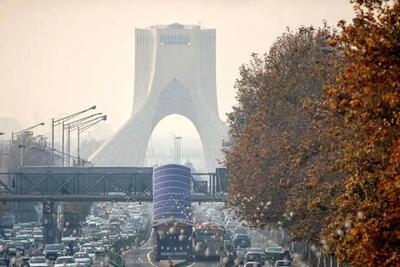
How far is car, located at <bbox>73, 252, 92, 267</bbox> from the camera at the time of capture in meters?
76.0

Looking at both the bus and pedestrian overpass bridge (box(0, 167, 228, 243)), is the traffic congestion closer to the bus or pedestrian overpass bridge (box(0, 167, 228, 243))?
pedestrian overpass bridge (box(0, 167, 228, 243))

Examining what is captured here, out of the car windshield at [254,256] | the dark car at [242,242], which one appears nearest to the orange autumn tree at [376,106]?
the car windshield at [254,256]

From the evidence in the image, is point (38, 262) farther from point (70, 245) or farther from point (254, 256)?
point (70, 245)

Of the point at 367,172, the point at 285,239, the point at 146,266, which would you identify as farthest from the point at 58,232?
the point at 367,172

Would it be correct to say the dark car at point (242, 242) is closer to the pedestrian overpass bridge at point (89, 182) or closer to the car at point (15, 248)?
the pedestrian overpass bridge at point (89, 182)

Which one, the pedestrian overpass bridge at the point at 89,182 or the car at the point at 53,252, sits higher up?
the pedestrian overpass bridge at the point at 89,182

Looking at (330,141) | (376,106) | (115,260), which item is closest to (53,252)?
(115,260)

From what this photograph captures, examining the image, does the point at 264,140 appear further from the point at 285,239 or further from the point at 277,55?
the point at 285,239

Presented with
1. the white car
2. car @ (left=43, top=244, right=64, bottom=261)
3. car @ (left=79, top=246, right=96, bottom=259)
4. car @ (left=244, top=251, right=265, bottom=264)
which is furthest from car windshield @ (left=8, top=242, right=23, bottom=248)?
car @ (left=244, top=251, right=265, bottom=264)

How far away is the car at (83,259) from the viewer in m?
76.0

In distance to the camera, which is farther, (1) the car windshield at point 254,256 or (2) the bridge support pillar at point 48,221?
(2) the bridge support pillar at point 48,221

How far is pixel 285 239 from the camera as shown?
110m

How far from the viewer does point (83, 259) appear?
78.2 m

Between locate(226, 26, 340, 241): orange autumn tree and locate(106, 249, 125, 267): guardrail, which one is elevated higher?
locate(226, 26, 340, 241): orange autumn tree
